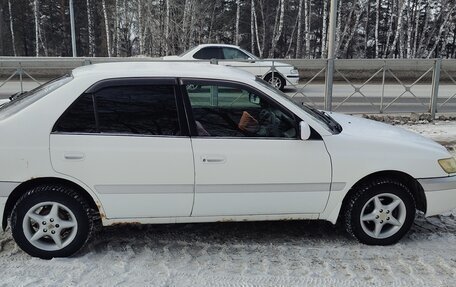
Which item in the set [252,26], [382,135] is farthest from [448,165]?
[252,26]

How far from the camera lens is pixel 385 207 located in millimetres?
3922

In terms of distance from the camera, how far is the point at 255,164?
3.65 m

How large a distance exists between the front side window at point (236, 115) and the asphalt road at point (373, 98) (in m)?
6.84

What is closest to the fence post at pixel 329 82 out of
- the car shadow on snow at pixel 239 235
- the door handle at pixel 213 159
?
the car shadow on snow at pixel 239 235

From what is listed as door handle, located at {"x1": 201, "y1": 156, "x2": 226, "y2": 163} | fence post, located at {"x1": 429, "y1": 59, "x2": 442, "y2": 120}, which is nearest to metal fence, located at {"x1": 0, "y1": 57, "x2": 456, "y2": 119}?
fence post, located at {"x1": 429, "y1": 59, "x2": 442, "y2": 120}

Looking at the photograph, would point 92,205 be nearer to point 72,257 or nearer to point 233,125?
point 72,257

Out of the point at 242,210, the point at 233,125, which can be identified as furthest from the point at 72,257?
the point at 233,125

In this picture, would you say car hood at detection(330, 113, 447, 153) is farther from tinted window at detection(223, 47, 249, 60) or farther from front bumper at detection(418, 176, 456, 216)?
tinted window at detection(223, 47, 249, 60)

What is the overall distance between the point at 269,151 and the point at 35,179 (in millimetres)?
1873

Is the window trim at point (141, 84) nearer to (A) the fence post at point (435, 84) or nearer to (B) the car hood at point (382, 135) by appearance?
(B) the car hood at point (382, 135)

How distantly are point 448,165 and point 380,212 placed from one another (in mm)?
763

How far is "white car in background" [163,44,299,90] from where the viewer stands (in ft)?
37.5

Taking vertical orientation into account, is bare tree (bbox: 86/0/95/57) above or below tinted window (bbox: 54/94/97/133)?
above

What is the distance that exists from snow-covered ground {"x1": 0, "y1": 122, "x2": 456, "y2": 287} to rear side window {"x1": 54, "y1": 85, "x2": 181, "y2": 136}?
105cm
